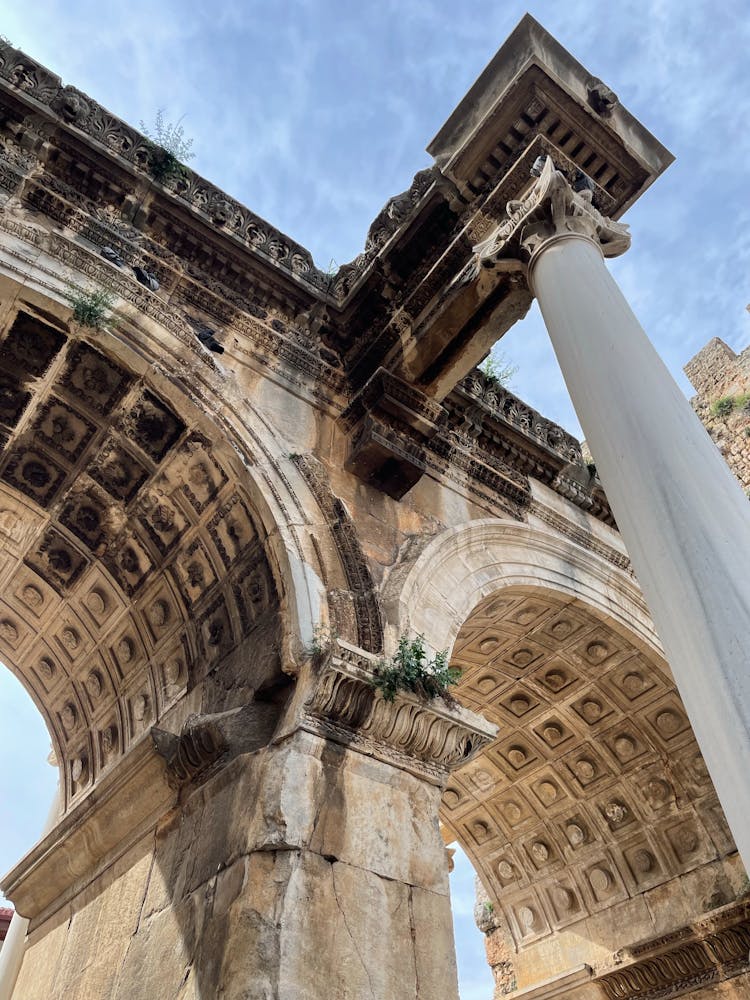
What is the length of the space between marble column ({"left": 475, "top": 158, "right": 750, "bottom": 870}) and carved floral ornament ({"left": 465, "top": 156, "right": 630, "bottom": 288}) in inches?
0.4

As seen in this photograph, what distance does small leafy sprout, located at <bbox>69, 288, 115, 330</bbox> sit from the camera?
5844 mm

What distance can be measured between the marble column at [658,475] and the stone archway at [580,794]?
2.52 meters

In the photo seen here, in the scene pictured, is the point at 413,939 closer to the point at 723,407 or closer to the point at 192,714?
the point at 192,714

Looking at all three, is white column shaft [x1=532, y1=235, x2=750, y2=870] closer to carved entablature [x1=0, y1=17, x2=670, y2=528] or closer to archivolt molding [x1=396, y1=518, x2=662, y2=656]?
carved entablature [x1=0, y1=17, x2=670, y2=528]

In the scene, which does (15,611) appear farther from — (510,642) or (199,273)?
(510,642)

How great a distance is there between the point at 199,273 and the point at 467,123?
8.68ft

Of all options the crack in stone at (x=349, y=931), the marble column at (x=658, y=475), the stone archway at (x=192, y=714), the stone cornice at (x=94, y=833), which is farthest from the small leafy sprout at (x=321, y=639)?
the marble column at (x=658, y=475)

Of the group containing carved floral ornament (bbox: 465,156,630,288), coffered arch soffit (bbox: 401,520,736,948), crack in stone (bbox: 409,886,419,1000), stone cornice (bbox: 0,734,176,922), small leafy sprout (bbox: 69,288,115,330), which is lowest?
crack in stone (bbox: 409,886,419,1000)

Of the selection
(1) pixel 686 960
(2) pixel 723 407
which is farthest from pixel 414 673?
(2) pixel 723 407

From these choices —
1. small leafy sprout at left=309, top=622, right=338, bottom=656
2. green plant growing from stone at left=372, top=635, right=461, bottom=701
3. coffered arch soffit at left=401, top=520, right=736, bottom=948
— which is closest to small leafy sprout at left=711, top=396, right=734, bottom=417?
coffered arch soffit at left=401, top=520, right=736, bottom=948

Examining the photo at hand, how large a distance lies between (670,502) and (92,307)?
14.4ft

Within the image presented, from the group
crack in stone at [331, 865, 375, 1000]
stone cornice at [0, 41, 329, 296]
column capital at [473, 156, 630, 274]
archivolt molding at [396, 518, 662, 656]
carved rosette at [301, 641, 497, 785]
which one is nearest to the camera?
crack in stone at [331, 865, 375, 1000]

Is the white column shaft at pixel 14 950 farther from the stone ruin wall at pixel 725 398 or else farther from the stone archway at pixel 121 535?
the stone ruin wall at pixel 725 398

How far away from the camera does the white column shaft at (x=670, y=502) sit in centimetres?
317
